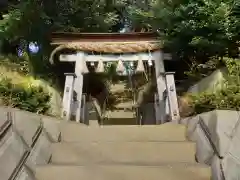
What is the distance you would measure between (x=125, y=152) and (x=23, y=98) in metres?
1.56

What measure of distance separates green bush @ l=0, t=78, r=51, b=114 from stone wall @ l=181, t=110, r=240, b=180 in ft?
6.26

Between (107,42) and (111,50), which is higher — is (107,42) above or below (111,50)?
above

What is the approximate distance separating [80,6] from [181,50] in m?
2.47

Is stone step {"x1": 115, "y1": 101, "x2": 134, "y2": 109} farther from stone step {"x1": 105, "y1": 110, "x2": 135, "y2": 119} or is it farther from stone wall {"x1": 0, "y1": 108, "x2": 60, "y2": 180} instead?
stone wall {"x1": 0, "y1": 108, "x2": 60, "y2": 180}

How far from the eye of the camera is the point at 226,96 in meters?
3.60

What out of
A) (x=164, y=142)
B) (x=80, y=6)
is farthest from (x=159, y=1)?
(x=164, y=142)

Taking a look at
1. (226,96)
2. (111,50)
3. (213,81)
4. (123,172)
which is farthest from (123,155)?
(111,50)

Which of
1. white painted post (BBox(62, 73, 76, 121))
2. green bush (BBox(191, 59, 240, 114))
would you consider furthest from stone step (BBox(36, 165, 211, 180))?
white painted post (BBox(62, 73, 76, 121))

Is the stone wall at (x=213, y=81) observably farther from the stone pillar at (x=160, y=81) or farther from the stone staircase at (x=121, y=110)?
the stone staircase at (x=121, y=110)

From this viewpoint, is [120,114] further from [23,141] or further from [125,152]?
[23,141]

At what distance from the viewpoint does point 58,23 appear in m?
6.36

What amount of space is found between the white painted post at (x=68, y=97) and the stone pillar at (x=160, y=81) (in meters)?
1.33

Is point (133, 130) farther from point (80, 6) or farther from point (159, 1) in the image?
point (80, 6)

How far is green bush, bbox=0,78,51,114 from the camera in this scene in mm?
4043
